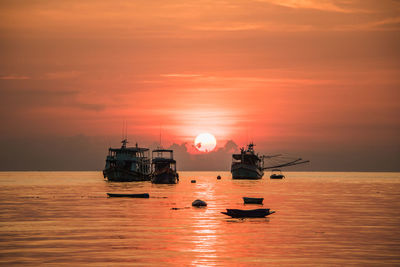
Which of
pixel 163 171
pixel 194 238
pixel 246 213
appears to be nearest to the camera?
pixel 194 238

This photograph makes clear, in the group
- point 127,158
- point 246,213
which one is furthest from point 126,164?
point 246,213

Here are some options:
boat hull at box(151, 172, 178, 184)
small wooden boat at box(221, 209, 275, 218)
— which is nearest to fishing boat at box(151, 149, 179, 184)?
boat hull at box(151, 172, 178, 184)

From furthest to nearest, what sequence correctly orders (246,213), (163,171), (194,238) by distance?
(163,171)
(246,213)
(194,238)

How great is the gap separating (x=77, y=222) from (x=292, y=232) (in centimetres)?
2023

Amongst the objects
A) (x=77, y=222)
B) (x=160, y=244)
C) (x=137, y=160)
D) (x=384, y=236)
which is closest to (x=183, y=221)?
(x=77, y=222)

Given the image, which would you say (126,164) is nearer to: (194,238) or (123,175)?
(123,175)

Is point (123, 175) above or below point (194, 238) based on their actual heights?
above

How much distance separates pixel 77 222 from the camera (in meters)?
51.2

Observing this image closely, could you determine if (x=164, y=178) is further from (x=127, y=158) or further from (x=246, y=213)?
(x=246, y=213)

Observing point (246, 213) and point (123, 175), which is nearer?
point (246, 213)

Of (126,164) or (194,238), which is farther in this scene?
(126,164)

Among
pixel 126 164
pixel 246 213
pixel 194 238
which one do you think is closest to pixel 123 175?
pixel 126 164

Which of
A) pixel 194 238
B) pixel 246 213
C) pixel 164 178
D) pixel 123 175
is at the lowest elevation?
pixel 194 238

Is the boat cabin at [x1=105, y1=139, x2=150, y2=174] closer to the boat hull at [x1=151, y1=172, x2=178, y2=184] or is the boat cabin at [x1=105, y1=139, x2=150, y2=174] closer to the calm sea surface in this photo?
Result: the boat hull at [x1=151, y1=172, x2=178, y2=184]
